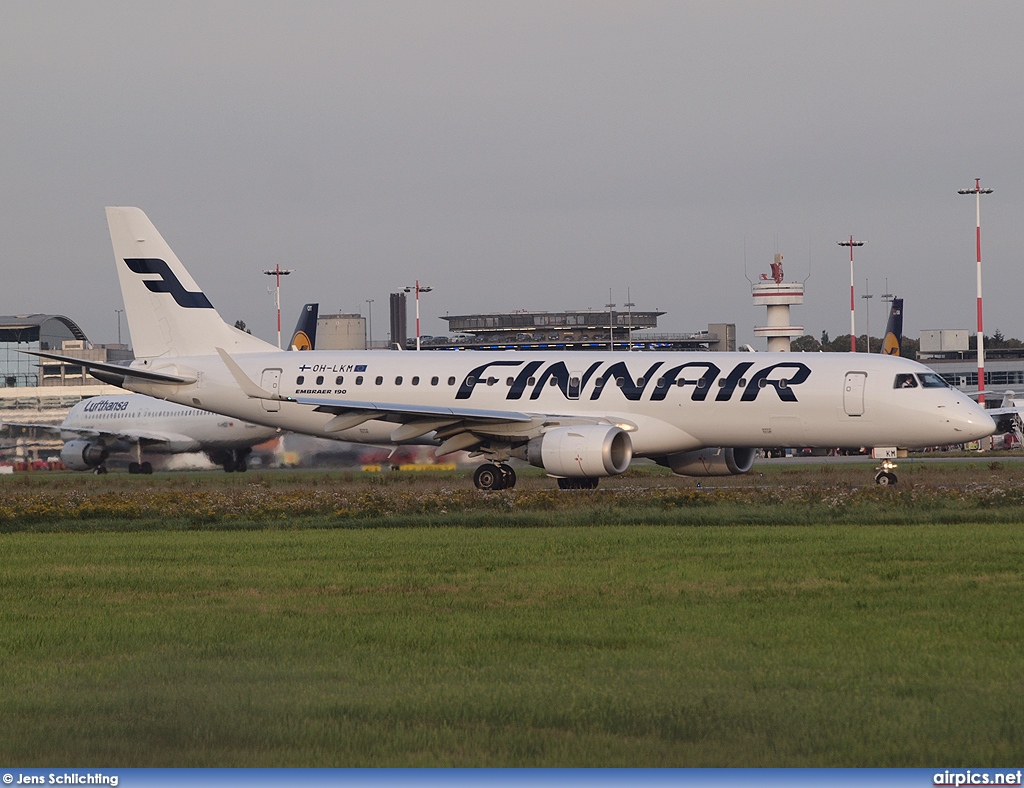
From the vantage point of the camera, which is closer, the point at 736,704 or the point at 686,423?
the point at 736,704

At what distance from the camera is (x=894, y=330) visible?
249ft

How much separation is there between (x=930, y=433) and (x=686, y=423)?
18.0 feet

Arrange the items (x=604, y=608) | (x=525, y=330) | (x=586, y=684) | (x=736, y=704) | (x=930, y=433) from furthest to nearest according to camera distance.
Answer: (x=525, y=330), (x=930, y=433), (x=604, y=608), (x=586, y=684), (x=736, y=704)

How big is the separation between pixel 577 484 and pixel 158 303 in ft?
Answer: 45.9

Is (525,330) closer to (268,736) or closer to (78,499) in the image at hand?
(78,499)

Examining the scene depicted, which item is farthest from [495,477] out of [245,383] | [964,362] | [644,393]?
[964,362]

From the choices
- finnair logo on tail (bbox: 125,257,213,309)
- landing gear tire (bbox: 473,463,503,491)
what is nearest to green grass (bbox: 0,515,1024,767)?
landing gear tire (bbox: 473,463,503,491)

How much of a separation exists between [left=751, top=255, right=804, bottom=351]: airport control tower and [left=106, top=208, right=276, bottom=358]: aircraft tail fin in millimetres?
62645

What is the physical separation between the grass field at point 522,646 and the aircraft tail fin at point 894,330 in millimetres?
53507

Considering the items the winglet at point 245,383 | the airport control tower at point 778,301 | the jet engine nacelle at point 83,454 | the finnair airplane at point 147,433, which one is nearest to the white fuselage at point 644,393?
the winglet at point 245,383

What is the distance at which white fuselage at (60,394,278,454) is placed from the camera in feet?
177

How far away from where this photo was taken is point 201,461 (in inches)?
2133

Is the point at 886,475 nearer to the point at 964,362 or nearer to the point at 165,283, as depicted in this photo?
the point at 165,283

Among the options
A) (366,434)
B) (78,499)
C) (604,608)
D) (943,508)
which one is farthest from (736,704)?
(366,434)
